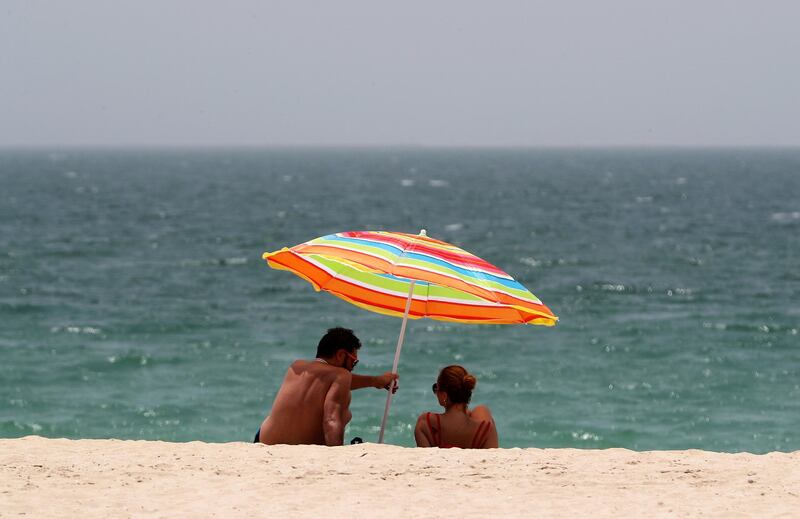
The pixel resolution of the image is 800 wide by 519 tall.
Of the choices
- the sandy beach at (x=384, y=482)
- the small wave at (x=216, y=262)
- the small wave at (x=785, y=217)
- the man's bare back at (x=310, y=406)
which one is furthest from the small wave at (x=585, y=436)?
the small wave at (x=785, y=217)

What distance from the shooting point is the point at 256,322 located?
72.1ft

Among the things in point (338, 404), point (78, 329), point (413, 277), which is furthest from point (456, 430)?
point (78, 329)

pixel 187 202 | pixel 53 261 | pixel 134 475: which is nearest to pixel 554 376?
pixel 134 475

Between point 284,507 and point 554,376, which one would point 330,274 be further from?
point 554,376

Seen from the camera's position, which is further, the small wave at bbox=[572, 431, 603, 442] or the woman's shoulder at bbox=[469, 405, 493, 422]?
the small wave at bbox=[572, 431, 603, 442]

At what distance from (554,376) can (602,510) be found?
37.2ft

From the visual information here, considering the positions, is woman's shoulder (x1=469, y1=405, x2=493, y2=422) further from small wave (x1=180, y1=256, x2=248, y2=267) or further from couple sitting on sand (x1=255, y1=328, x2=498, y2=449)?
small wave (x1=180, y1=256, x2=248, y2=267)

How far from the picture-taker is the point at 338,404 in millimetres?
7164

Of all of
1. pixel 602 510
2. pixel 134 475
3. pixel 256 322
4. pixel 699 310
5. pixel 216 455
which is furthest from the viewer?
pixel 699 310

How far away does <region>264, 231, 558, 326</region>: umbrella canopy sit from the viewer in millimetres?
7027

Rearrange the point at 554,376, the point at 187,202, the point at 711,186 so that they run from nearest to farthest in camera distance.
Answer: the point at 554,376, the point at 187,202, the point at 711,186

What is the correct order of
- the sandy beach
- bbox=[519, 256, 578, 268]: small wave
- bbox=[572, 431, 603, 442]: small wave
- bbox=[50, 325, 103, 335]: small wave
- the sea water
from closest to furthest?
the sandy beach < bbox=[572, 431, 603, 442]: small wave < the sea water < bbox=[50, 325, 103, 335]: small wave < bbox=[519, 256, 578, 268]: small wave

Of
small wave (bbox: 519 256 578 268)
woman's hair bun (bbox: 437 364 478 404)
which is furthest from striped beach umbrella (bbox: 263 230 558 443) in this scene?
small wave (bbox: 519 256 578 268)

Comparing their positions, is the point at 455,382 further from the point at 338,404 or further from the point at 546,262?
the point at 546,262
